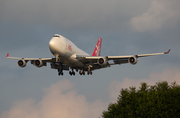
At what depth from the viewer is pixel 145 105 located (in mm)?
47094

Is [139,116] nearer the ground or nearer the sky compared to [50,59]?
nearer the ground

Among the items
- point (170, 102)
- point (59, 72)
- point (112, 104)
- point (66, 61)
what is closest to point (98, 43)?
point (59, 72)

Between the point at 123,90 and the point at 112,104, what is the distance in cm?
347

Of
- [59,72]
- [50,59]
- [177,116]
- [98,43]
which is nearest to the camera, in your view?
[177,116]

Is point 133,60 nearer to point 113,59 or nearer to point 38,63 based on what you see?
point 113,59

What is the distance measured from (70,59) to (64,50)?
3.11 m

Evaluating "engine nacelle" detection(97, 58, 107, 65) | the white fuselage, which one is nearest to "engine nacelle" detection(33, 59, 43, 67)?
the white fuselage

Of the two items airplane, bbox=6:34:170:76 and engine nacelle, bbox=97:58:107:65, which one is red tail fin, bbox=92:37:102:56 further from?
engine nacelle, bbox=97:58:107:65

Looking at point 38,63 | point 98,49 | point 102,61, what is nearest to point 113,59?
point 102,61

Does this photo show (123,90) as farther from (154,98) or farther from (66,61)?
(66,61)

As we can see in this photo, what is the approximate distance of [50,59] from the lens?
57.2 meters

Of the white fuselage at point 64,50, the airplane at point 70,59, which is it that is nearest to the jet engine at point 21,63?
the airplane at point 70,59

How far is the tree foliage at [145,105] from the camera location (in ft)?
149

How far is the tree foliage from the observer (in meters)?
45.4
